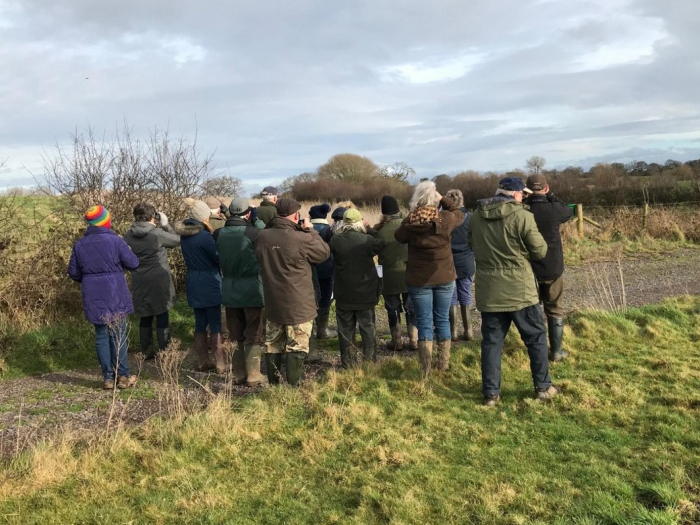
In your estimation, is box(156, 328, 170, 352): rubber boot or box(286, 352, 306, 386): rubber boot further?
box(156, 328, 170, 352): rubber boot

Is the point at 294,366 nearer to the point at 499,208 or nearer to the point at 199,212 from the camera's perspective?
the point at 199,212

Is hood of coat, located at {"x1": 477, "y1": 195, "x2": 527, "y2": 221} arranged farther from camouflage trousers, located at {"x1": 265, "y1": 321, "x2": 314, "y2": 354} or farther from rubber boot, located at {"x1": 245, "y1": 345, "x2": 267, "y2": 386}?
rubber boot, located at {"x1": 245, "y1": 345, "x2": 267, "y2": 386}

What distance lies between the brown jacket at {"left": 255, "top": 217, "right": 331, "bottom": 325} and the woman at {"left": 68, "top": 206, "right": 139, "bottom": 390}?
1691 millimetres

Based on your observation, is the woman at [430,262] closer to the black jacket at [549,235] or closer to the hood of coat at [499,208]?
the hood of coat at [499,208]

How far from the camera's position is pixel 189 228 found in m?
6.20

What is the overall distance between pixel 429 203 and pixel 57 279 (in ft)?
19.7

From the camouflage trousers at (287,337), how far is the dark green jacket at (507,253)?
66.3 inches

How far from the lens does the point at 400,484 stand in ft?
11.5

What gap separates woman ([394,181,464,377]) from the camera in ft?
17.5

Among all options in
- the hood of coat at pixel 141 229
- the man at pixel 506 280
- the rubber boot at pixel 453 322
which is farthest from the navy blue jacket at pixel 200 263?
the man at pixel 506 280

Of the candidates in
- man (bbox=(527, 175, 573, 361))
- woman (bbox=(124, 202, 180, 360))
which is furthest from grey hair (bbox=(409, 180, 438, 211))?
woman (bbox=(124, 202, 180, 360))

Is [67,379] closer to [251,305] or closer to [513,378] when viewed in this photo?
[251,305]

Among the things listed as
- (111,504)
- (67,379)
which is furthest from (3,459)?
(67,379)

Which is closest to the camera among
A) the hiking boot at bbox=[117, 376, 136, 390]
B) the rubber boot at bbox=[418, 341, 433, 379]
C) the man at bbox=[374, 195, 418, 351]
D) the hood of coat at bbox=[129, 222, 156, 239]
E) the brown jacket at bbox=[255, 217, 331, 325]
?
the brown jacket at bbox=[255, 217, 331, 325]
